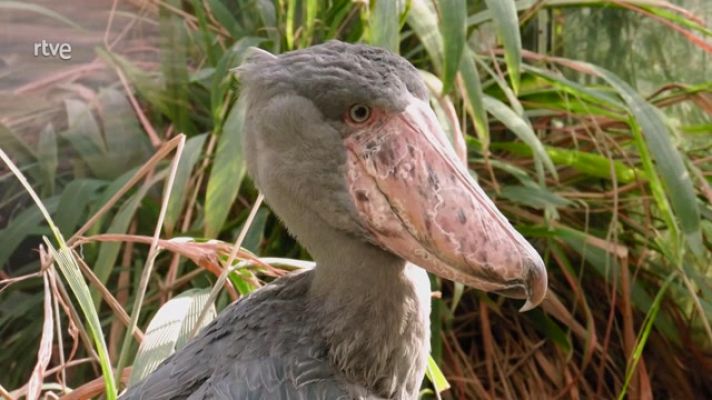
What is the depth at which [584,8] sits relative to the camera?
2717 mm

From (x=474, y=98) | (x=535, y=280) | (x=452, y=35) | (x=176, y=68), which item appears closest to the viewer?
(x=535, y=280)

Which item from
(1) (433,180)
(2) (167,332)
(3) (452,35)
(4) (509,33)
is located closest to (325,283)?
(1) (433,180)

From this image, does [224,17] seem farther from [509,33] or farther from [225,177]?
[509,33]

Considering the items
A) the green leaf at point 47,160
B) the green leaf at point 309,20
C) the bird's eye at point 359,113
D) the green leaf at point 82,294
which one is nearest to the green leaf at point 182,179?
the green leaf at point 309,20

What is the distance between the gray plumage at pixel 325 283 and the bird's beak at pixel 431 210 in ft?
0.07

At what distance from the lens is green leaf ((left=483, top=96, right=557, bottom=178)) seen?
7.32 feet

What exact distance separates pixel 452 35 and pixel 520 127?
334 millimetres

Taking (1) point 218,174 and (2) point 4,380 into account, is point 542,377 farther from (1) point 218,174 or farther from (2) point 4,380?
(2) point 4,380

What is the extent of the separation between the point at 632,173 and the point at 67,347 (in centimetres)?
120

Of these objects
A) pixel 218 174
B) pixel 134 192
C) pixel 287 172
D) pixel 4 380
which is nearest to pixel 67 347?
pixel 4 380

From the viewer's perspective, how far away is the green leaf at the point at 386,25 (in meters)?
2.01

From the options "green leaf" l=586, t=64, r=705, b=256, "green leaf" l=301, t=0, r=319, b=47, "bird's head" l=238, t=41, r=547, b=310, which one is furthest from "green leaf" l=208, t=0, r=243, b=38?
"bird's head" l=238, t=41, r=547, b=310

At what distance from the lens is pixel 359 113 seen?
1.26m

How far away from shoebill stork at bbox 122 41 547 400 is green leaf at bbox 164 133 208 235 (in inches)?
30.9
